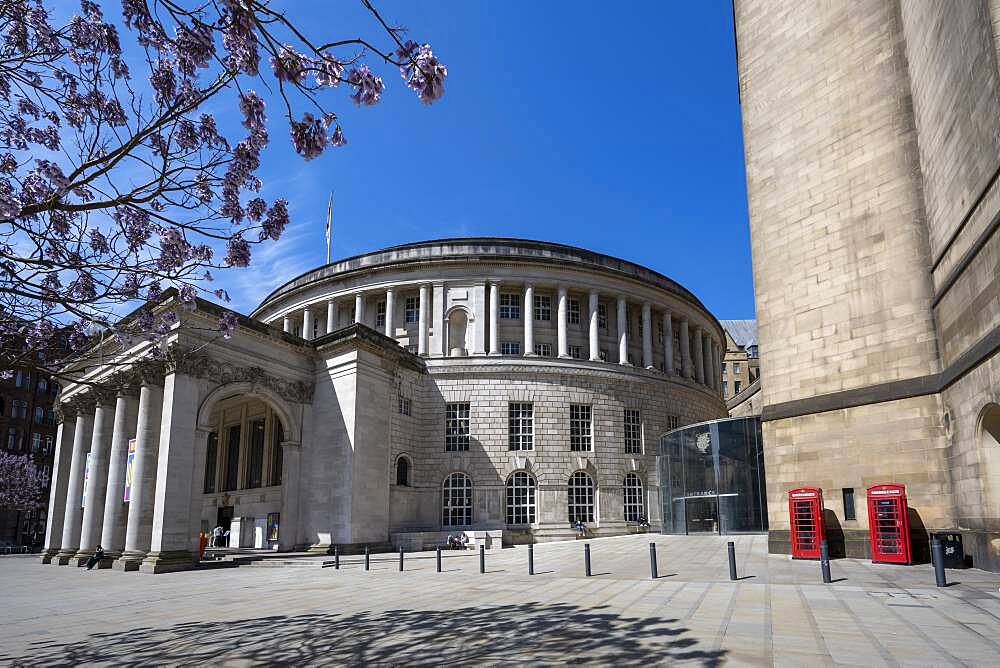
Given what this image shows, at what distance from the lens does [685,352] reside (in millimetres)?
49625

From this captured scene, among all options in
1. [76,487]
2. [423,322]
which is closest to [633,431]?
[423,322]

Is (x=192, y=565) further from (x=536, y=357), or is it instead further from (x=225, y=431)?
(x=536, y=357)

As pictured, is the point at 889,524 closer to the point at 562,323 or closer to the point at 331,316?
the point at 562,323

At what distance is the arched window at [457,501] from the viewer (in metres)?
38.0

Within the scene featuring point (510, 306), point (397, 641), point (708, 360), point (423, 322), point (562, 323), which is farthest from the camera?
point (708, 360)

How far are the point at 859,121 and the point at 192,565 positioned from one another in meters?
27.5

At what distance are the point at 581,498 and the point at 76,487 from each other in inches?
1070

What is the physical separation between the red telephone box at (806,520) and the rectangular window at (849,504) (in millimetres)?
655

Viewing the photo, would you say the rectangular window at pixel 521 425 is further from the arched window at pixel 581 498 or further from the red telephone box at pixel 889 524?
the red telephone box at pixel 889 524

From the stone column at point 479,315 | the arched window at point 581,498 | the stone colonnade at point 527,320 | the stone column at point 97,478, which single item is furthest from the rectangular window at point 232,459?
the arched window at point 581,498

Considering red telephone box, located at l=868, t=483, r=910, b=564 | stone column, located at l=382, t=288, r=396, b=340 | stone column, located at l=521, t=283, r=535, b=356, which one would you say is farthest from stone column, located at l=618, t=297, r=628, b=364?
red telephone box, located at l=868, t=483, r=910, b=564

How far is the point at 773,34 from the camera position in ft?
75.9

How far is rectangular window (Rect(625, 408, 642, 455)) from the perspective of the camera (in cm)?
4181

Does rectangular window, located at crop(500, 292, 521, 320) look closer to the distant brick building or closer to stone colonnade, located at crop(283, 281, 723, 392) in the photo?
stone colonnade, located at crop(283, 281, 723, 392)
